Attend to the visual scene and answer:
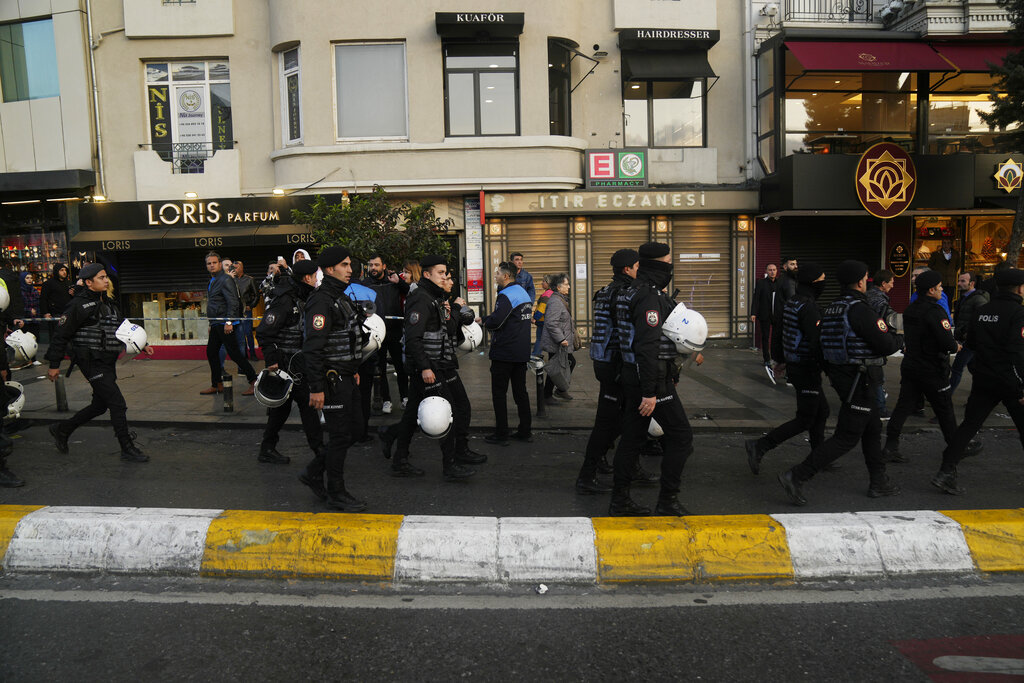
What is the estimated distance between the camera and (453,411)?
254 inches

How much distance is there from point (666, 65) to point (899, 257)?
6.36 meters

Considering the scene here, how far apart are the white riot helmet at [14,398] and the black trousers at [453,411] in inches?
167

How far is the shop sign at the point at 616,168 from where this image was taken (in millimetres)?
15125

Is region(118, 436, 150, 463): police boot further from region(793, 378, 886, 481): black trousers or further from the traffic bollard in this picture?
region(793, 378, 886, 481): black trousers

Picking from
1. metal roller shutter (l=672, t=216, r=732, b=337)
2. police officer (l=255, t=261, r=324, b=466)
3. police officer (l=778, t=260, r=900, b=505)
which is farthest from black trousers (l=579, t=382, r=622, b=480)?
metal roller shutter (l=672, t=216, r=732, b=337)

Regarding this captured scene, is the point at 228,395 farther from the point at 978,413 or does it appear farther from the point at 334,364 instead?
the point at 978,413

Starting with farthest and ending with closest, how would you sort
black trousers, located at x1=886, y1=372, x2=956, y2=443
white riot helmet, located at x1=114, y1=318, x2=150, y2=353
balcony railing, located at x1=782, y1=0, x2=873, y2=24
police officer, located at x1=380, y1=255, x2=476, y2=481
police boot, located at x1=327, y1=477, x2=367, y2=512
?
balcony railing, located at x1=782, y1=0, x2=873, y2=24 → white riot helmet, located at x1=114, y1=318, x2=150, y2=353 → black trousers, located at x1=886, y1=372, x2=956, y2=443 → police officer, located at x1=380, y1=255, x2=476, y2=481 → police boot, located at x1=327, y1=477, x2=367, y2=512

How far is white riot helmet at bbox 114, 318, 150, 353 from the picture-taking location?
7047 millimetres

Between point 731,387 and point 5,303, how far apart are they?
359 inches

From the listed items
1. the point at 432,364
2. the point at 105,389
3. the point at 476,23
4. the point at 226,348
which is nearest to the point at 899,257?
the point at 476,23

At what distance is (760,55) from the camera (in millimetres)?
15383

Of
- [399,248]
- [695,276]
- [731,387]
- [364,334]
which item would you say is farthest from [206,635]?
[695,276]

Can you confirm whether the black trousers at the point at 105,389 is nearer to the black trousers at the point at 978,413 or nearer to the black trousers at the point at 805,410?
the black trousers at the point at 805,410

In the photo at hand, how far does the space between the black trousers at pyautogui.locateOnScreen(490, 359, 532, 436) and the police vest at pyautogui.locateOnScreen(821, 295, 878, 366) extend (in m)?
2.91
